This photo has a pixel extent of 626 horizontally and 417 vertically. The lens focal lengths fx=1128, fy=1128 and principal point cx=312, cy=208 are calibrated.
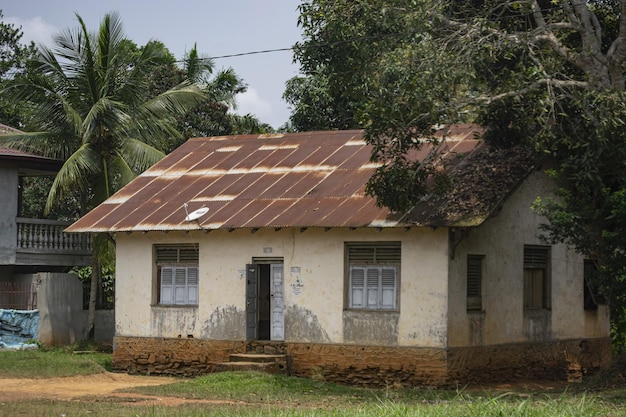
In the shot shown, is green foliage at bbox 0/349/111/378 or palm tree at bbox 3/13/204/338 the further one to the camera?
palm tree at bbox 3/13/204/338

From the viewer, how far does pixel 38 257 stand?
98.0 ft

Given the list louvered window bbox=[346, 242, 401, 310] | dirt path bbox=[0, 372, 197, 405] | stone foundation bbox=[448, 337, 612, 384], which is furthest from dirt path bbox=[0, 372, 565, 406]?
louvered window bbox=[346, 242, 401, 310]

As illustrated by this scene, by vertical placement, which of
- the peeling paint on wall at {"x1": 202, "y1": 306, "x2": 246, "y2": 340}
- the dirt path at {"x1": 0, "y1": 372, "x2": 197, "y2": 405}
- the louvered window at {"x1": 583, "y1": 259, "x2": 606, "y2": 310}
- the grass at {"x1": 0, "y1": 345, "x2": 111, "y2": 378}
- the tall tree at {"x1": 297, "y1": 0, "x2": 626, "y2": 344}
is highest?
the tall tree at {"x1": 297, "y1": 0, "x2": 626, "y2": 344}

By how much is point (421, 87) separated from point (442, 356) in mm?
5064

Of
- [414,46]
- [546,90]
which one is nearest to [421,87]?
[414,46]

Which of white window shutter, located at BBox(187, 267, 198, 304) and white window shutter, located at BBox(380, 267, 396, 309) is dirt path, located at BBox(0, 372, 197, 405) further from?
white window shutter, located at BBox(380, 267, 396, 309)

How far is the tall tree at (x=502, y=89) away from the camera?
18750mm

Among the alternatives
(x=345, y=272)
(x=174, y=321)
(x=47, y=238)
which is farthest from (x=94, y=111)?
(x=345, y=272)

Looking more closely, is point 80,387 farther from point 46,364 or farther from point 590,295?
point 590,295

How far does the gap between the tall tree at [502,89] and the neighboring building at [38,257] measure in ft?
35.4

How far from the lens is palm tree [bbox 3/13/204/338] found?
93.9ft

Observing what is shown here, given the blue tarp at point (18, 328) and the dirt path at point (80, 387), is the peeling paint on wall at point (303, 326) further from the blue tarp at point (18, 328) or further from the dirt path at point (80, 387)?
the blue tarp at point (18, 328)

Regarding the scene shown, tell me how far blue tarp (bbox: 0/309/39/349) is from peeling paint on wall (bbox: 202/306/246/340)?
20.6ft

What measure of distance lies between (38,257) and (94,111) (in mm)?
4486
